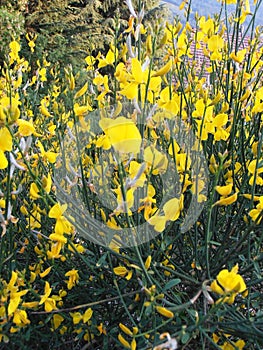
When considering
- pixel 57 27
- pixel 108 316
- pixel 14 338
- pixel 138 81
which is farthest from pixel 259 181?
pixel 57 27

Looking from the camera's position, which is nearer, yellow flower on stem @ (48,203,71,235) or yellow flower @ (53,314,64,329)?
yellow flower on stem @ (48,203,71,235)

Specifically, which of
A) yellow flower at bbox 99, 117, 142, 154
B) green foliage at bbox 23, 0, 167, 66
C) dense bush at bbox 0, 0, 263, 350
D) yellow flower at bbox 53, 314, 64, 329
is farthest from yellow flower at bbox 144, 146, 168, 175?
green foliage at bbox 23, 0, 167, 66

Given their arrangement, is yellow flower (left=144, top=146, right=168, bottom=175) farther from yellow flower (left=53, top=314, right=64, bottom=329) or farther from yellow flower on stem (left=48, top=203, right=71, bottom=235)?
yellow flower (left=53, top=314, right=64, bottom=329)

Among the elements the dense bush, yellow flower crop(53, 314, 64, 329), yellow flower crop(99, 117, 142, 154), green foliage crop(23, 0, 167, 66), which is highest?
yellow flower crop(99, 117, 142, 154)

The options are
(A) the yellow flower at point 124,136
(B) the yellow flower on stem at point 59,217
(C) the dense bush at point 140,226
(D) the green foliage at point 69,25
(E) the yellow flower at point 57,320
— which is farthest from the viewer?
(D) the green foliage at point 69,25

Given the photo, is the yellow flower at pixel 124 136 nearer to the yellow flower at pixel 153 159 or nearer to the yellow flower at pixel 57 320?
the yellow flower at pixel 153 159

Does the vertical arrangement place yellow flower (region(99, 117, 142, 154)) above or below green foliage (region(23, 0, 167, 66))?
above

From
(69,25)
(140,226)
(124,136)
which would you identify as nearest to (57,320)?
(140,226)

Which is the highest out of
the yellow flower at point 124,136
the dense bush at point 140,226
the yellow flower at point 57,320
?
the yellow flower at point 124,136

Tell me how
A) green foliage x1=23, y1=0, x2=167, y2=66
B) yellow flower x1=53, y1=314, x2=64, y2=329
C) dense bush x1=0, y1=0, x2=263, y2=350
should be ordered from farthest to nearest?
1. green foliage x1=23, y1=0, x2=167, y2=66
2. yellow flower x1=53, y1=314, x2=64, y2=329
3. dense bush x1=0, y1=0, x2=263, y2=350

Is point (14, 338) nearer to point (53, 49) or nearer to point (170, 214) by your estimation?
point (170, 214)

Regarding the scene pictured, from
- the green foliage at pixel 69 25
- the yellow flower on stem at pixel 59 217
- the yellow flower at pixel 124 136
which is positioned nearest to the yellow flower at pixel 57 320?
the yellow flower on stem at pixel 59 217

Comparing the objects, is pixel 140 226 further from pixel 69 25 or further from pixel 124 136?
pixel 69 25

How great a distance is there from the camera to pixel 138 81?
35.9 inches
